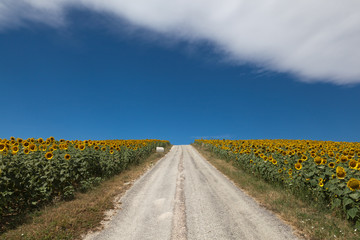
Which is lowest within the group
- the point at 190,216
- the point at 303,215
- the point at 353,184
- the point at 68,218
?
the point at 303,215

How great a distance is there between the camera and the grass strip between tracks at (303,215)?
664 cm

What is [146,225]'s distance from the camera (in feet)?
23.4

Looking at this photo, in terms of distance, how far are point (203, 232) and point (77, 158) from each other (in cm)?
884

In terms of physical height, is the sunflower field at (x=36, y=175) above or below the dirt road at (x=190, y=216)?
above

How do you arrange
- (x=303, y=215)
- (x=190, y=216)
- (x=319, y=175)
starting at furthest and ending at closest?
(x=319, y=175), (x=303, y=215), (x=190, y=216)

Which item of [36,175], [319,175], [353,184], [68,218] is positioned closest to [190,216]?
[68,218]

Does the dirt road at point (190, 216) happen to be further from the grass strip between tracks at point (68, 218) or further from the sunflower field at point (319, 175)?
the sunflower field at point (319, 175)

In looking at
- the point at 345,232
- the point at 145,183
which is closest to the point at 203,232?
the point at 345,232

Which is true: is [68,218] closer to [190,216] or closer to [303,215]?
[190,216]

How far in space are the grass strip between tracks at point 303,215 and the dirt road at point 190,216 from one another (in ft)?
1.56

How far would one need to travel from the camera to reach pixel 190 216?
782cm

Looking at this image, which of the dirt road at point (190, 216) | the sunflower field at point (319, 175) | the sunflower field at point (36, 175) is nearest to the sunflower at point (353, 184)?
the sunflower field at point (319, 175)

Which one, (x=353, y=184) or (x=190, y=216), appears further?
(x=190, y=216)

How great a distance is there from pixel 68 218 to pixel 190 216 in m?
4.34
